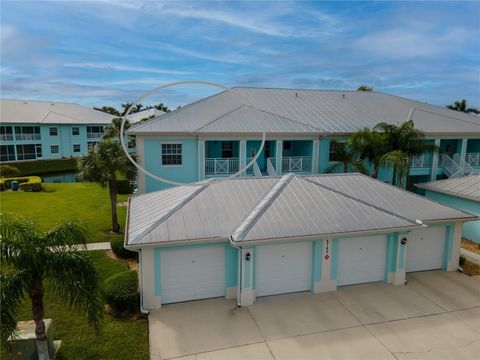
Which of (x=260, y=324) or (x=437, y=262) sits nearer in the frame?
(x=260, y=324)

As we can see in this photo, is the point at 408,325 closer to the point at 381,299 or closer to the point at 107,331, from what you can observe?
the point at 381,299

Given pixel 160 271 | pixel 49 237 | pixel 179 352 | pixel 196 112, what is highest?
pixel 196 112

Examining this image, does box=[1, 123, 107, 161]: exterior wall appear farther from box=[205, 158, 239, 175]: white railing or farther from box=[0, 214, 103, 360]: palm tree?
box=[0, 214, 103, 360]: palm tree

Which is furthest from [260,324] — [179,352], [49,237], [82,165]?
[82,165]

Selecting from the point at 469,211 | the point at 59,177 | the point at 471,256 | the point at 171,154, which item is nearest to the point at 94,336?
the point at 171,154

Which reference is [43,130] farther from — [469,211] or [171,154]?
[469,211]

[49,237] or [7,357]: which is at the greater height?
[49,237]

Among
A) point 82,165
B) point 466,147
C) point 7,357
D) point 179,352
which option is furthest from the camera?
point 466,147
